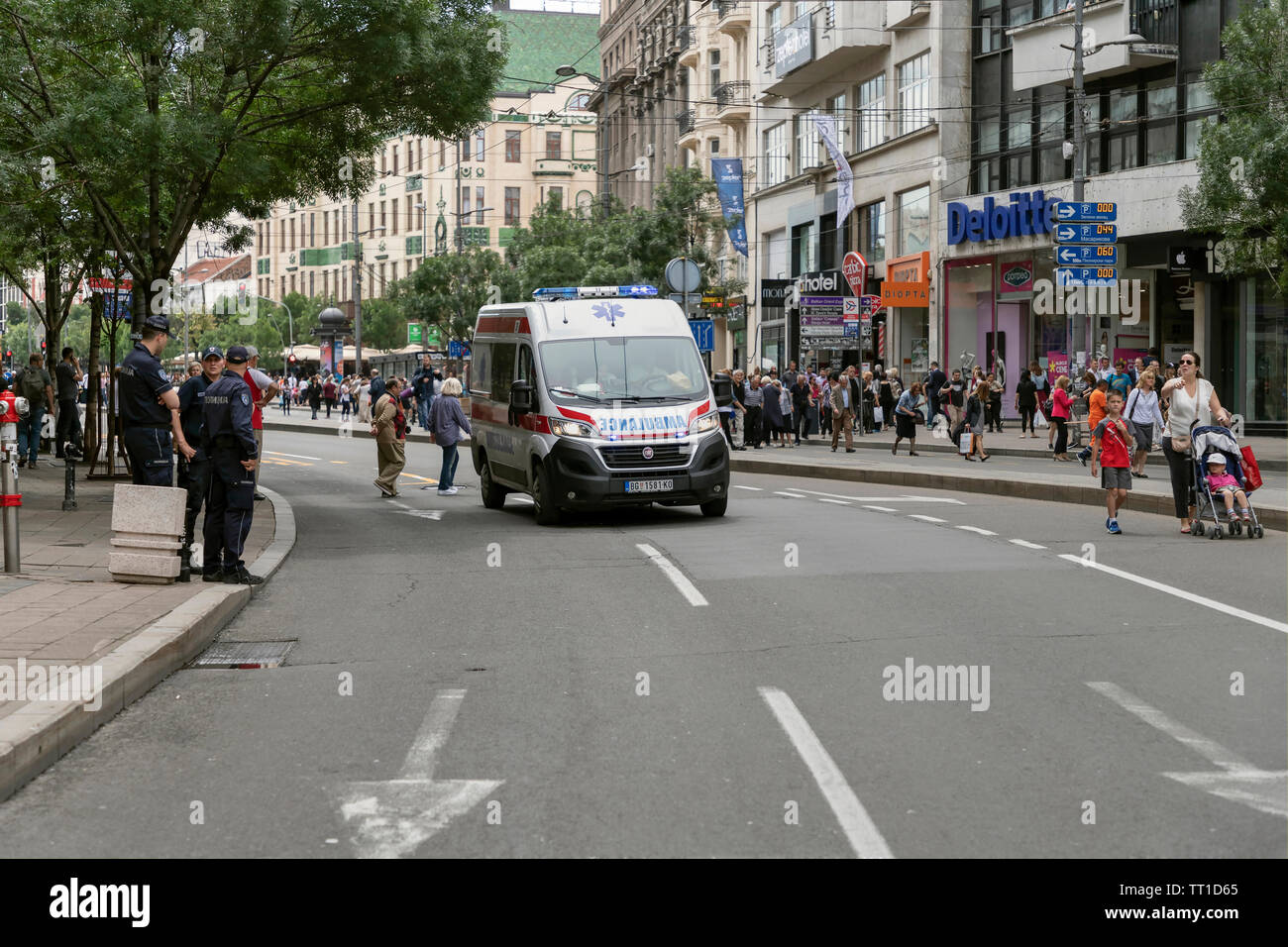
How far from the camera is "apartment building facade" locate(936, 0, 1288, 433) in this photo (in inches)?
1416

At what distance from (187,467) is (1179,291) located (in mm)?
28938

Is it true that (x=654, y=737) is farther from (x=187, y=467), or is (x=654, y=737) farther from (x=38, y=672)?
(x=187, y=467)

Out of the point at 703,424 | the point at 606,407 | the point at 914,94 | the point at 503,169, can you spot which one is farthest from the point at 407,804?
the point at 503,169

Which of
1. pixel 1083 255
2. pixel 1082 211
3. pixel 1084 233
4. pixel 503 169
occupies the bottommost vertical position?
pixel 1083 255

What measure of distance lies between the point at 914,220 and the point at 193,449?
1432 inches

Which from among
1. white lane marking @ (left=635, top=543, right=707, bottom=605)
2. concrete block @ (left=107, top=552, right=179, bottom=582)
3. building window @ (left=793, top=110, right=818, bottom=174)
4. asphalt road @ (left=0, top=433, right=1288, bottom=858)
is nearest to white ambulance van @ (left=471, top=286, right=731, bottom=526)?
white lane marking @ (left=635, top=543, right=707, bottom=605)

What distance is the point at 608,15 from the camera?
8806 cm

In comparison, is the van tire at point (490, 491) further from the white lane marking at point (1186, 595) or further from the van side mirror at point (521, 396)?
the white lane marking at point (1186, 595)

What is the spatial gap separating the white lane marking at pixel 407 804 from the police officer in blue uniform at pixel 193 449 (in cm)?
637

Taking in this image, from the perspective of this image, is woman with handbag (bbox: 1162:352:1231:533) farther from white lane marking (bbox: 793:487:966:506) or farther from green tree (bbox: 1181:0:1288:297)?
green tree (bbox: 1181:0:1288:297)

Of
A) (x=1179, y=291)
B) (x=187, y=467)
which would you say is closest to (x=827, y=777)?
(x=187, y=467)

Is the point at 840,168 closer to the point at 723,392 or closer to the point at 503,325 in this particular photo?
the point at 503,325

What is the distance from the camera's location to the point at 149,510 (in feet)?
40.6

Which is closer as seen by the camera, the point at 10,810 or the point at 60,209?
the point at 10,810
